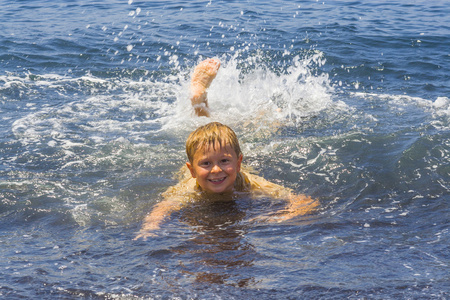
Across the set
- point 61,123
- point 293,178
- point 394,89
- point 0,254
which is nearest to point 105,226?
point 0,254

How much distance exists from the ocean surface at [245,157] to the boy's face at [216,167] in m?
0.29

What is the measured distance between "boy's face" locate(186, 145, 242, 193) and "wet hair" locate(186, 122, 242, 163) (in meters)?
0.03

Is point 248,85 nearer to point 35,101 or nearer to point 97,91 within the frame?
point 97,91

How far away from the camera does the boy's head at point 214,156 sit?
15.9 feet

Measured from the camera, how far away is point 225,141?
485 cm

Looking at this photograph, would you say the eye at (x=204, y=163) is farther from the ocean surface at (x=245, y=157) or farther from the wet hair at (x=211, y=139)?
the ocean surface at (x=245, y=157)

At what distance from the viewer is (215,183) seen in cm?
498

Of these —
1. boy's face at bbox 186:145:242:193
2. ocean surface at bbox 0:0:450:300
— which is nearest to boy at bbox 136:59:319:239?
boy's face at bbox 186:145:242:193

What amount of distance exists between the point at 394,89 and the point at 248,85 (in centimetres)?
265

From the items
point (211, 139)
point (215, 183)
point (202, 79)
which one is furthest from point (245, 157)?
point (202, 79)

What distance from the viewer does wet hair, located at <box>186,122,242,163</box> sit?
4.84 m

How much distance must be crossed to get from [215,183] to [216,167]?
0.60 ft

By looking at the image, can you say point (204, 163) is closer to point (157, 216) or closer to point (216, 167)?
point (216, 167)

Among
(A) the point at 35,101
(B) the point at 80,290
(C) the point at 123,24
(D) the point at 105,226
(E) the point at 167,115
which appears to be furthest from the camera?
(C) the point at 123,24
